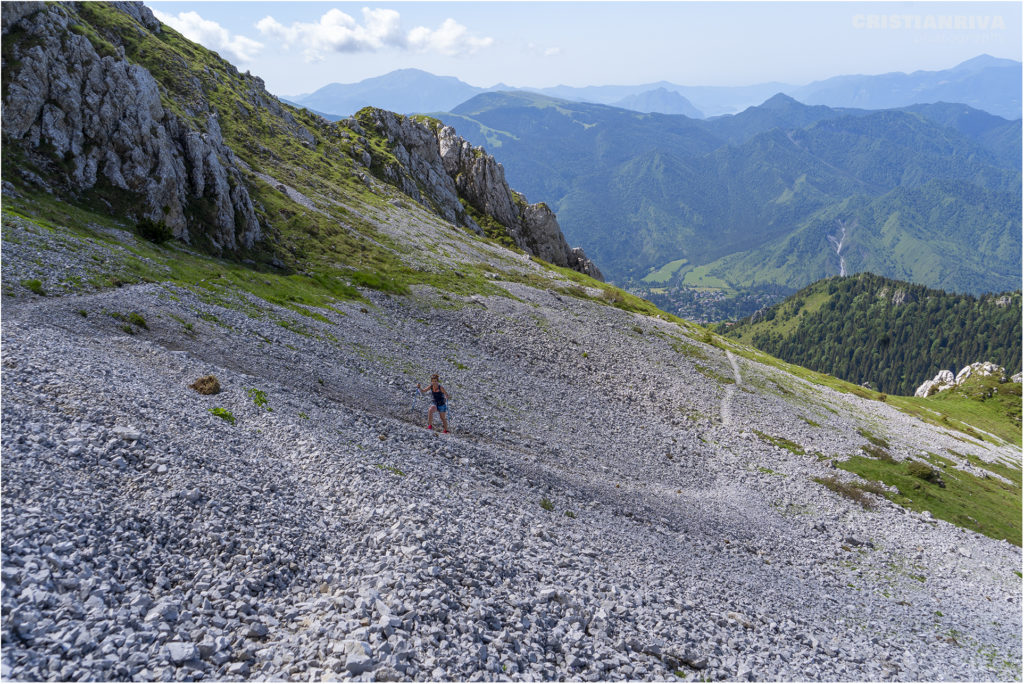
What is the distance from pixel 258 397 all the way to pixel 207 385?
8.88ft

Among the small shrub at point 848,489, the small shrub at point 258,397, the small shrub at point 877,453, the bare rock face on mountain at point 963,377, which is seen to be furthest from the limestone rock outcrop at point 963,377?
the small shrub at point 258,397

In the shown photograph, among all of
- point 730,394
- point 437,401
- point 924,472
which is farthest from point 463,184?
point 437,401

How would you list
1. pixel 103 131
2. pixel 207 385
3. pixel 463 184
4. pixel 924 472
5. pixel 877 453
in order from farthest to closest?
pixel 463 184, pixel 877 453, pixel 103 131, pixel 924 472, pixel 207 385

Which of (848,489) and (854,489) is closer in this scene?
(848,489)

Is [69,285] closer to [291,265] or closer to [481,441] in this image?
[481,441]

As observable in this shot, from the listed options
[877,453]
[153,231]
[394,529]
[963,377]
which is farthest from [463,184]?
[963,377]

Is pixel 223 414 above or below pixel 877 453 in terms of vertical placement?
above

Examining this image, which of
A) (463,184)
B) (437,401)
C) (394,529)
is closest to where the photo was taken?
(394,529)

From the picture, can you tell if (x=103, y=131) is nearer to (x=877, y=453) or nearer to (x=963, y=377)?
(x=877, y=453)

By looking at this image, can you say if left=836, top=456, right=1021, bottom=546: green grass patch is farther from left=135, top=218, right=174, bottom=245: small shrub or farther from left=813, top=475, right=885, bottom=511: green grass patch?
left=135, top=218, right=174, bottom=245: small shrub

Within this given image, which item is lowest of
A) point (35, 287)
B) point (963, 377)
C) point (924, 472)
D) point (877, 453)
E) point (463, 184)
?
point (924, 472)

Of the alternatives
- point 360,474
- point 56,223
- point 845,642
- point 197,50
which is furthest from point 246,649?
point 197,50

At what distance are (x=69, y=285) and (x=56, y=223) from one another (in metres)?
15.4

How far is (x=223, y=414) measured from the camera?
2695 cm
